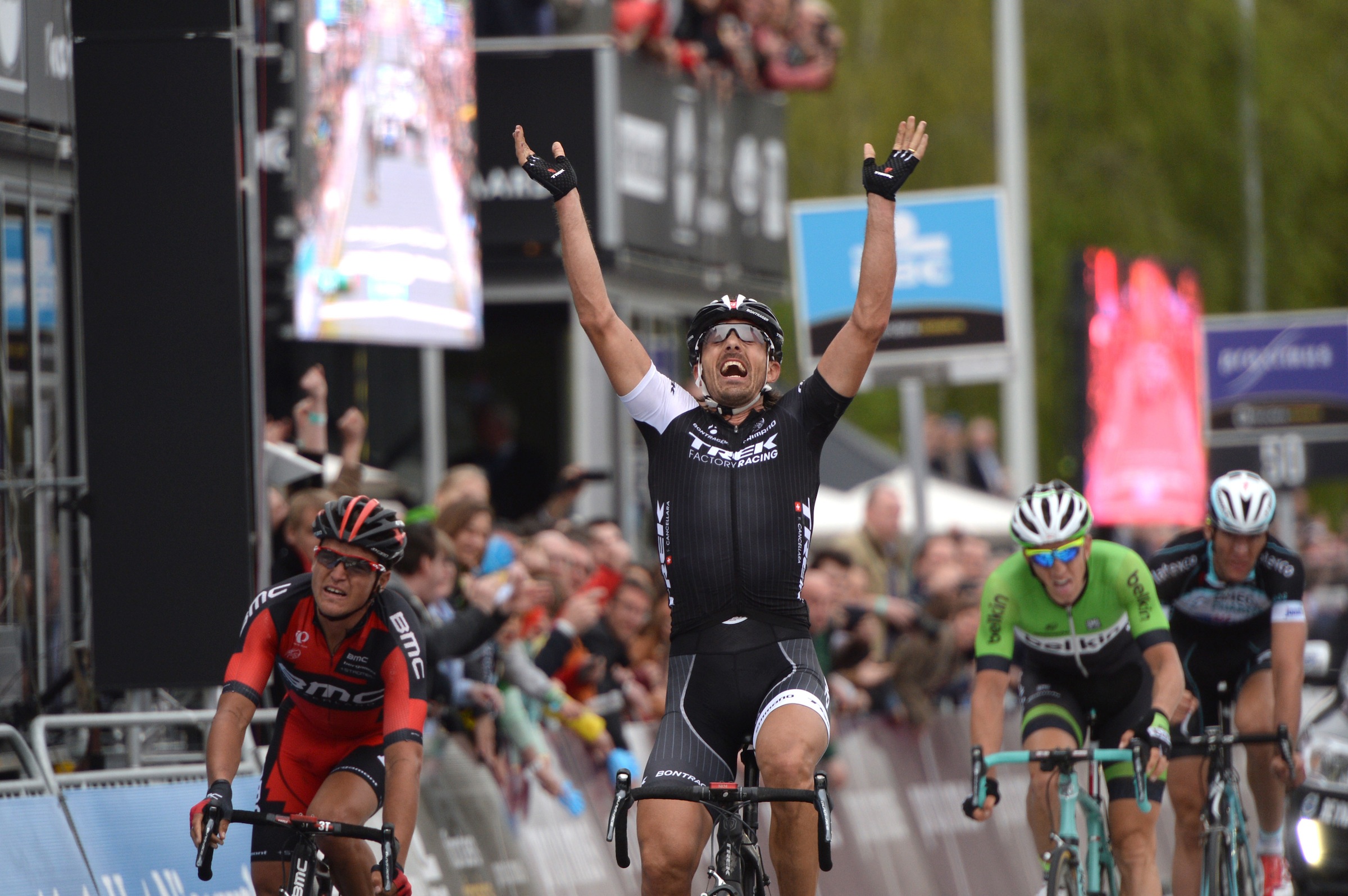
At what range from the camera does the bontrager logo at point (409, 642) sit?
22.8 ft

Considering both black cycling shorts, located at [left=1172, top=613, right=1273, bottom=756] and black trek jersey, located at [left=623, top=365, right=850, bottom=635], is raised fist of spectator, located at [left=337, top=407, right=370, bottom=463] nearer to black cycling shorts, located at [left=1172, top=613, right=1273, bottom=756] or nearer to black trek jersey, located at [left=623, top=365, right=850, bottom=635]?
black trek jersey, located at [left=623, top=365, right=850, bottom=635]

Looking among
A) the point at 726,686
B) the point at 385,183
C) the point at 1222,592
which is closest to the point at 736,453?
the point at 726,686

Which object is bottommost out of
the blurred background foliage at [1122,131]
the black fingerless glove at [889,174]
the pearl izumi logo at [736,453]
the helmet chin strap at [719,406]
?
the pearl izumi logo at [736,453]

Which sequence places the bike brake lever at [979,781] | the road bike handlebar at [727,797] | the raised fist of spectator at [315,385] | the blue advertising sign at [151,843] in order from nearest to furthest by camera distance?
the road bike handlebar at [727,797]
the blue advertising sign at [151,843]
the bike brake lever at [979,781]
the raised fist of spectator at [315,385]

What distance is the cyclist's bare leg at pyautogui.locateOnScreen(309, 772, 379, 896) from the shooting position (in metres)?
7.02

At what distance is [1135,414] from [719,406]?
1427 cm

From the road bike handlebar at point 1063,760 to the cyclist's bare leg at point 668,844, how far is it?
2.24m

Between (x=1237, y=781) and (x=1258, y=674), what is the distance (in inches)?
26.3

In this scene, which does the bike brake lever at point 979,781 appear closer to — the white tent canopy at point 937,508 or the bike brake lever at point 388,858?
the bike brake lever at point 388,858

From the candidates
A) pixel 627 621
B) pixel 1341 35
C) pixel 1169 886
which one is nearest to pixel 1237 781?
pixel 627 621

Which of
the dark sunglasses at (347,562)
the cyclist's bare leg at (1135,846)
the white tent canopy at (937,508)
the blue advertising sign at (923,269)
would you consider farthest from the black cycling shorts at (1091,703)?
the white tent canopy at (937,508)

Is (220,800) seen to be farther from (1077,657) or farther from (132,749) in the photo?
(1077,657)

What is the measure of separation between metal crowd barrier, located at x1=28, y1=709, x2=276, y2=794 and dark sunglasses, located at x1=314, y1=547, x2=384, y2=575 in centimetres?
126

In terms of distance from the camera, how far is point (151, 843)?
781 centimetres
